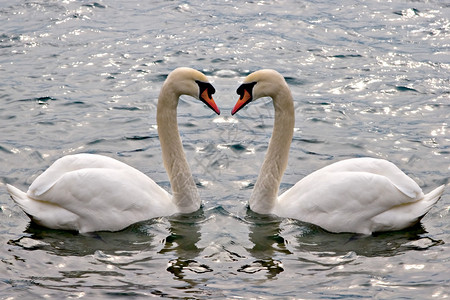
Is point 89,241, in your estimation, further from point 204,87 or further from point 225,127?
point 225,127

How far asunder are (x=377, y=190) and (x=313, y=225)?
2.65 feet

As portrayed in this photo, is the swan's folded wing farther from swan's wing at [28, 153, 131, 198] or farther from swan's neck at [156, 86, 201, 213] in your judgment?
swan's neck at [156, 86, 201, 213]

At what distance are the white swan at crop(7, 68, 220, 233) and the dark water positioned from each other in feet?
0.54

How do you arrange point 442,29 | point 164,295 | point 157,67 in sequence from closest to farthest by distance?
point 164,295
point 157,67
point 442,29

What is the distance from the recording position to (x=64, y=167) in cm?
934

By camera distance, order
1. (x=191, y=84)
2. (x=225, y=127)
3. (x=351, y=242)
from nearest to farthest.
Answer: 1. (x=351, y=242)
2. (x=191, y=84)
3. (x=225, y=127)

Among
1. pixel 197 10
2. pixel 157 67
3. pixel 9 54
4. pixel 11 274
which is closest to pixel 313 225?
pixel 11 274

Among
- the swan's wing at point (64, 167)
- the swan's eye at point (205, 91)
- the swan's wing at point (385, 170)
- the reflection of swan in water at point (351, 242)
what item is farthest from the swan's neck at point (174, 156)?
the swan's wing at point (385, 170)

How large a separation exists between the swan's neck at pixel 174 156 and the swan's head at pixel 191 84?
11 centimetres

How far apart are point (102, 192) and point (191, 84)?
1589mm

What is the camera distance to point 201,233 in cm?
945

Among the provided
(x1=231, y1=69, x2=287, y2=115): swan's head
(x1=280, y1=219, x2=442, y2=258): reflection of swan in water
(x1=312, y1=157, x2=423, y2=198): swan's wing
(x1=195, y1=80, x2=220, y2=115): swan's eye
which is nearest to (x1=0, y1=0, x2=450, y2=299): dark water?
(x1=280, y1=219, x2=442, y2=258): reflection of swan in water

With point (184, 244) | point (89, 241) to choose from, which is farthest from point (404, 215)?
point (89, 241)

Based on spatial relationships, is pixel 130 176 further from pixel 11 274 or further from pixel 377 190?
pixel 377 190
